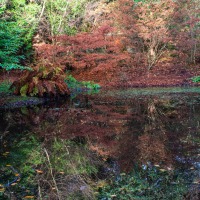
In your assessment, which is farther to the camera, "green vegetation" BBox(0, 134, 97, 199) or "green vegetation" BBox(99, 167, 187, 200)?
"green vegetation" BBox(0, 134, 97, 199)

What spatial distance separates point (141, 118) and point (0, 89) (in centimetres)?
746

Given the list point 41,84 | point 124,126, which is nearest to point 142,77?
point 41,84

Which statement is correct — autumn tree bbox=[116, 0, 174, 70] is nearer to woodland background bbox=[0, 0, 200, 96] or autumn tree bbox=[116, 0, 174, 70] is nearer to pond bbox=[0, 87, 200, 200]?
woodland background bbox=[0, 0, 200, 96]

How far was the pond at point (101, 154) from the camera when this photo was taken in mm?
3758

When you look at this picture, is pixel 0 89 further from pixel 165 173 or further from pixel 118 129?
pixel 165 173

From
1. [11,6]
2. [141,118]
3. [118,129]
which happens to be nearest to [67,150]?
[118,129]

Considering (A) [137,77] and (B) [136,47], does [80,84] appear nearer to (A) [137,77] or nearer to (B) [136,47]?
(A) [137,77]

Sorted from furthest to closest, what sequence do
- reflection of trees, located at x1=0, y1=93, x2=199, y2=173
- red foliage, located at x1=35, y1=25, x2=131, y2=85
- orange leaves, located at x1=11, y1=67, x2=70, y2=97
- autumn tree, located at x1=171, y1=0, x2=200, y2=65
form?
autumn tree, located at x1=171, y1=0, x2=200, y2=65
red foliage, located at x1=35, y1=25, x2=131, y2=85
orange leaves, located at x1=11, y1=67, x2=70, y2=97
reflection of trees, located at x1=0, y1=93, x2=199, y2=173

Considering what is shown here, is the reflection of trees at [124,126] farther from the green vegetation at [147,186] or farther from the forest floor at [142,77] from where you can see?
the forest floor at [142,77]

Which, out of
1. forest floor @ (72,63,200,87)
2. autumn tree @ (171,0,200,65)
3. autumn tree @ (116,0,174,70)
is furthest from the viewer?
autumn tree @ (171,0,200,65)

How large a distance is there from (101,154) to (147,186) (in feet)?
4.94

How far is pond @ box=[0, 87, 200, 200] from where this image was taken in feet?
12.3

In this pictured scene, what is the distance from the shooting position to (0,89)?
13211 millimetres

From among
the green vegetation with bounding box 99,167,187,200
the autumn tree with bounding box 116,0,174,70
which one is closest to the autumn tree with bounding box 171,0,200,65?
the autumn tree with bounding box 116,0,174,70
